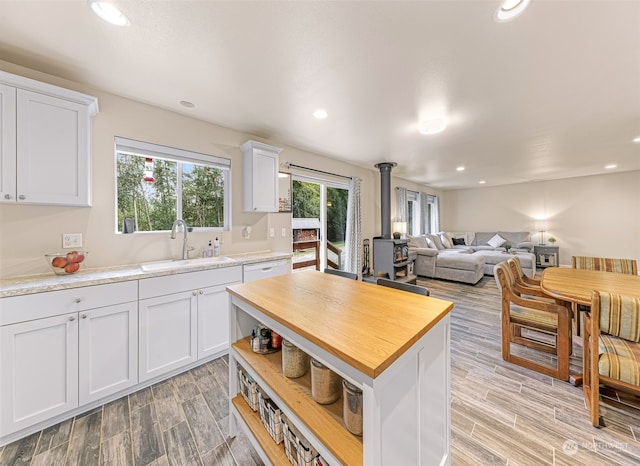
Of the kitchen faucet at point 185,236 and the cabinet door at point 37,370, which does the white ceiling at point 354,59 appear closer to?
the kitchen faucet at point 185,236

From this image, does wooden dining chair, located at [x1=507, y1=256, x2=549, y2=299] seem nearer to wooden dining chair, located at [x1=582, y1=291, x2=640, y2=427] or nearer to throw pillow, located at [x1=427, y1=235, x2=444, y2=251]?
wooden dining chair, located at [x1=582, y1=291, x2=640, y2=427]

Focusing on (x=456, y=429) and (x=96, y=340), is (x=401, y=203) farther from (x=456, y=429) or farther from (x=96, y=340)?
(x=96, y=340)

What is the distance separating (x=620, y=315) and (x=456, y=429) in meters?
1.23

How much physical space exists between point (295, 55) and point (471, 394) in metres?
2.83

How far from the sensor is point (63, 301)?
61.8 inches

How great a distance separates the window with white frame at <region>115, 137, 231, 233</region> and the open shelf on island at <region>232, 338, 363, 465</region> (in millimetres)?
1797

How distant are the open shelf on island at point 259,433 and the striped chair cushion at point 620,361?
6.57 feet

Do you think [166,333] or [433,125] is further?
[433,125]

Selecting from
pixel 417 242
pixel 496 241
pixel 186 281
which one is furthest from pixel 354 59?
pixel 496 241

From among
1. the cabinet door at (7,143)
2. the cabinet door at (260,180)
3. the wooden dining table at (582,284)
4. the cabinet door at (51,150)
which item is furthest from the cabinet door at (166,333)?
the wooden dining table at (582,284)

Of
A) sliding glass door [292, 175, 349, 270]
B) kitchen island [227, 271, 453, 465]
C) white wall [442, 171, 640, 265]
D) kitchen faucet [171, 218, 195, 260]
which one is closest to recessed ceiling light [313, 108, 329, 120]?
sliding glass door [292, 175, 349, 270]

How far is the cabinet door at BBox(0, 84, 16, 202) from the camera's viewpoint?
5.00ft

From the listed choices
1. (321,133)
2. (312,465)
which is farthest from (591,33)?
(312,465)

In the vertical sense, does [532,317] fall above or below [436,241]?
below
